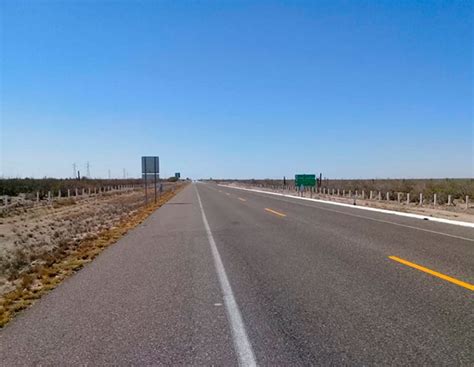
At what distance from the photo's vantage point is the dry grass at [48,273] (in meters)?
6.57

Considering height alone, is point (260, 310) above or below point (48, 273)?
above

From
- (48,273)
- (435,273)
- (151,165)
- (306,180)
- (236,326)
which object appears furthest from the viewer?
(306,180)

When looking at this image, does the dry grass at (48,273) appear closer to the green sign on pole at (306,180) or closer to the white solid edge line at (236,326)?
the white solid edge line at (236,326)

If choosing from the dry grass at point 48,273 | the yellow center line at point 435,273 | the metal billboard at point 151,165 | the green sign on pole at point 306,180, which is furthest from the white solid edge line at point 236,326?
the green sign on pole at point 306,180

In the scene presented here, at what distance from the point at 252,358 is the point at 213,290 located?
107 inches

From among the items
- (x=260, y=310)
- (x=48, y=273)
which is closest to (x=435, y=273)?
(x=260, y=310)

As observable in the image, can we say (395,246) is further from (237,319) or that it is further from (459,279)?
(237,319)

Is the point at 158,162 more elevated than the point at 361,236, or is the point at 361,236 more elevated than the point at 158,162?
the point at 158,162

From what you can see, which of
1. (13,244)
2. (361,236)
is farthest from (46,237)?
(361,236)

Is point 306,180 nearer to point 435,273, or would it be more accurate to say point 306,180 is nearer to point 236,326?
point 435,273

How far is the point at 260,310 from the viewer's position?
5645 millimetres

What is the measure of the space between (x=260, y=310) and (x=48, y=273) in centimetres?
530

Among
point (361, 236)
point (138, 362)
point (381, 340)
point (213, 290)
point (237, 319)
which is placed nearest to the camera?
point (138, 362)

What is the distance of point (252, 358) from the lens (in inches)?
163
